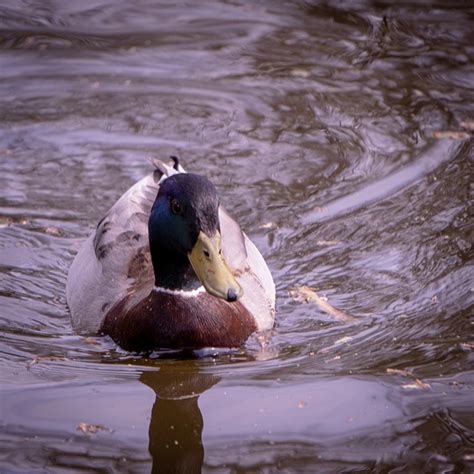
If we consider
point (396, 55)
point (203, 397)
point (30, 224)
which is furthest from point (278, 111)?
point (203, 397)

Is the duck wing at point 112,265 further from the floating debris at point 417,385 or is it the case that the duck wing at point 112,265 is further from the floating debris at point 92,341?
the floating debris at point 417,385

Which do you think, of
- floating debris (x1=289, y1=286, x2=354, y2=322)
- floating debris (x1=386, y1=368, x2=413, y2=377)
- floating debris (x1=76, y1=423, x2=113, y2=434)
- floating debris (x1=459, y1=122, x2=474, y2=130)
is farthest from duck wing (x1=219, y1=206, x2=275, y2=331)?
floating debris (x1=459, y1=122, x2=474, y2=130)

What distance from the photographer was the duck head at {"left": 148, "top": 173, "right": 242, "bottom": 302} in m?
6.46

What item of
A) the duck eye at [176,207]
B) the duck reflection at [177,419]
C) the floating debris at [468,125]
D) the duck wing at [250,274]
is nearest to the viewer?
the duck reflection at [177,419]

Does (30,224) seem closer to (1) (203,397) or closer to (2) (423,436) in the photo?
(1) (203,397)

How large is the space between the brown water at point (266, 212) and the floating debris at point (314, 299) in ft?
0.19

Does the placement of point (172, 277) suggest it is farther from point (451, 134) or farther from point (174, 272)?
point (451, 134)

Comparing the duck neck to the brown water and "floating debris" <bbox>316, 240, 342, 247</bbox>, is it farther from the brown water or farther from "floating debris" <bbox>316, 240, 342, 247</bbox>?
"floating debris" <bbox>316, 240, 342, 247</bbox>

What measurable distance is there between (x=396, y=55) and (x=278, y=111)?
190 centimetres

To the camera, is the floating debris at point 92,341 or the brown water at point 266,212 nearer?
the brown water at point 266,212

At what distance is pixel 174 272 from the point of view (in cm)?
691

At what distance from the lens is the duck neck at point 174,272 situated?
6.89 meters

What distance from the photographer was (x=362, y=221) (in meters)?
8.76

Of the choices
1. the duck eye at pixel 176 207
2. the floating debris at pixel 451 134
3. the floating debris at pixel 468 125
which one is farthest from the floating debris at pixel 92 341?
the floating debris at pixel 468 125
